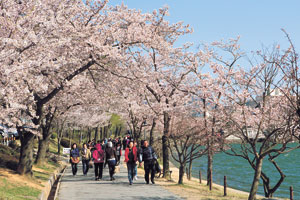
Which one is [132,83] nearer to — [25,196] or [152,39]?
[152,39]

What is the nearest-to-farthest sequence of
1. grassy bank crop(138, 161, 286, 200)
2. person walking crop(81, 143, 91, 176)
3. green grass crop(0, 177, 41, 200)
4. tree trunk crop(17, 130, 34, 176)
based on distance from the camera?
green grass crop(0, 177, 41, 200) → grassy bank crop(138, 161, 286, 200) → tree trunk crop(17, 130, 34, 176) → person walking crop(81, 143, 91, 176)

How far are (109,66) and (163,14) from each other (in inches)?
266

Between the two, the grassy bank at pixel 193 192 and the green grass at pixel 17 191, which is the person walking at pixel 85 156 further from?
the green grass at pixel 17 191

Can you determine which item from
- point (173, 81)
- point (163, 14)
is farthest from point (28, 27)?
point (173, 81)

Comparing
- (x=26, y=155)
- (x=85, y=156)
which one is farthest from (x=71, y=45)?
(x=85, y=156)

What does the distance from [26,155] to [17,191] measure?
316 cm

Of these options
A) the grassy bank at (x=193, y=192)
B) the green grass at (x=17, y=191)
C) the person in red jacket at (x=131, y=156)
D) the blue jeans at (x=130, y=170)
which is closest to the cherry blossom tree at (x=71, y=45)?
the green grass at (x=17, y=191)

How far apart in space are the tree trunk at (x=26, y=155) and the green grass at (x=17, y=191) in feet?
5.43

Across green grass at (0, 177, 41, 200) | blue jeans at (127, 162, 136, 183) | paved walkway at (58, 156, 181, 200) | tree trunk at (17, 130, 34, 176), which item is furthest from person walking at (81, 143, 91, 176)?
green grass at (0, 177, 41, 200)

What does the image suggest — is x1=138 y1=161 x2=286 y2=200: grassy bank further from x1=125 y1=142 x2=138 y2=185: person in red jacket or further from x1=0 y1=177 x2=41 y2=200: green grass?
x1=0 y1=177 x2=41 y2=200: green grass

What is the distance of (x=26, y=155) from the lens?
14.8 metres

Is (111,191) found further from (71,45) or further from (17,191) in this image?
(71,45)

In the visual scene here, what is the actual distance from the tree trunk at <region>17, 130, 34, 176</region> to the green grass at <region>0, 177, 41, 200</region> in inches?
65.1

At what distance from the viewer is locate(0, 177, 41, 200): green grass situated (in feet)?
36.3
